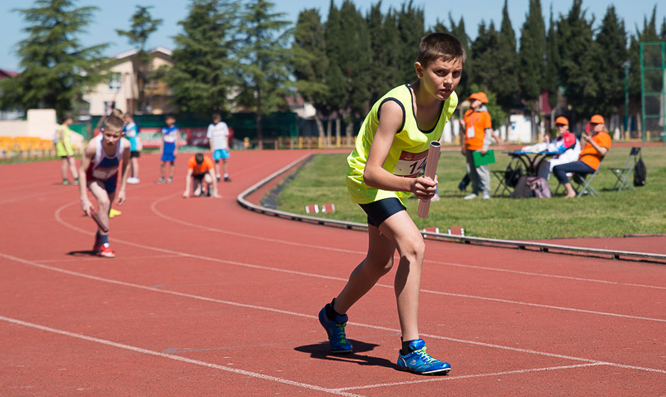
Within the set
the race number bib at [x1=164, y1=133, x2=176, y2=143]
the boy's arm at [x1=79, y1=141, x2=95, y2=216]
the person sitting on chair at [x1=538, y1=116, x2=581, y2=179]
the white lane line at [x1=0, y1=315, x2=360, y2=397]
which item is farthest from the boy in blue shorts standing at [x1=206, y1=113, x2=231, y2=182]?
the white lane line at [x1=0, y1=315, x2=360, y2=397]

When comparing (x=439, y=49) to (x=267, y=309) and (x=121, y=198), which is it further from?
(x=121, y=198)

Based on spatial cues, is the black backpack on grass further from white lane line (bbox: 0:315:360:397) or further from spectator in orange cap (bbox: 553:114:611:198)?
white lane line (bbox: 0:315:360:397)

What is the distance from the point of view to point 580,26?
74562 mm

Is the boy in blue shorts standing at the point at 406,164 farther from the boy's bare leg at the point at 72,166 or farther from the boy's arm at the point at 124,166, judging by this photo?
the boy's bare leg at the point at 72,166

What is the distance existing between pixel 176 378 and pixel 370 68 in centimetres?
6810

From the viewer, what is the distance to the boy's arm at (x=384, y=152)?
4.24m

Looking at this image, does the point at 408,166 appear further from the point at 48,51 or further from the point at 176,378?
the point at 48,51

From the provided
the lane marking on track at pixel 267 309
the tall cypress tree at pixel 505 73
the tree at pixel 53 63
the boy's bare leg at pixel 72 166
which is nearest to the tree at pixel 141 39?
the tree at pixel 53 63

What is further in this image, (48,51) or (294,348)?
(48,51)

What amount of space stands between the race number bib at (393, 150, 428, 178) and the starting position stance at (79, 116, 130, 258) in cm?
520

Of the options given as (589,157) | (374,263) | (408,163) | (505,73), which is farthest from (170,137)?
(505,73)

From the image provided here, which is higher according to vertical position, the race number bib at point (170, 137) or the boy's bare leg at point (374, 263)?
the race number bib at point (170, 137)

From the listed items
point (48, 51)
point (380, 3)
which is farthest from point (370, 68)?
point (48, 51)

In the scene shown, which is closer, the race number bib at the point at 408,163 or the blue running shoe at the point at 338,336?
the race number bib at the point at 408,163
